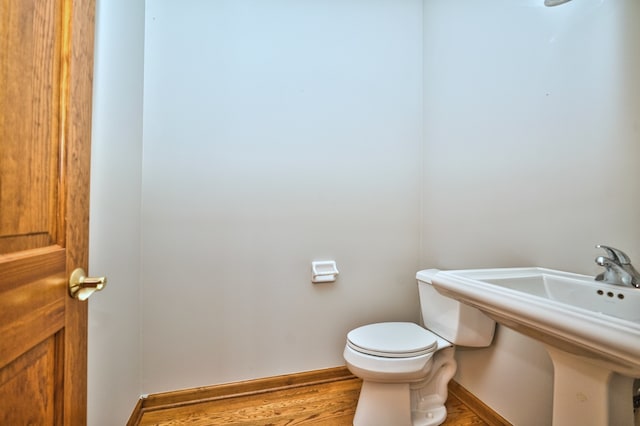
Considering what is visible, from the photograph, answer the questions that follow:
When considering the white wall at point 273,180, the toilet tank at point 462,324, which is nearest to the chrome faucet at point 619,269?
the toilet tank at point 462,324

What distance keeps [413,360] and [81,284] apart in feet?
3.98

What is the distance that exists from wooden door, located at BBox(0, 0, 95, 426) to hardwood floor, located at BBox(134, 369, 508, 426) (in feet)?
3.16

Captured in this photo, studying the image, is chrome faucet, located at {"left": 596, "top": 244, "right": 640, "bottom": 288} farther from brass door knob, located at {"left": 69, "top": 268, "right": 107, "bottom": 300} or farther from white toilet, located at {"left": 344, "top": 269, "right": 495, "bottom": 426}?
brass door knob, located at {"left": 69, "top": 268, "right": 107, "bottom": 300}

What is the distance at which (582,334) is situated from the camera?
0.62 meters

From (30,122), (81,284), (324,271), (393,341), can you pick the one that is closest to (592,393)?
(393,341)

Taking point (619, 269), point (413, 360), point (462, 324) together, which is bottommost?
point (413, 360)

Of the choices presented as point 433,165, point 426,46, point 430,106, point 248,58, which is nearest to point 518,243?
point 433,165

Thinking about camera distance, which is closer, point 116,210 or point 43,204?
point 43,204

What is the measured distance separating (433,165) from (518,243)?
27.8 inches

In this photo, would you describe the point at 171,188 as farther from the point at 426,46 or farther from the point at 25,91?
the point at 426,46

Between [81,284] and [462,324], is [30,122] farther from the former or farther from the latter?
[462,324]

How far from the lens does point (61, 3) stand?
1.87ft

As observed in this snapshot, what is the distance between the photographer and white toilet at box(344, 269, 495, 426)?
1.26 metres

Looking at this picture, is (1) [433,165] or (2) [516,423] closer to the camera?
(2) [516,423]
